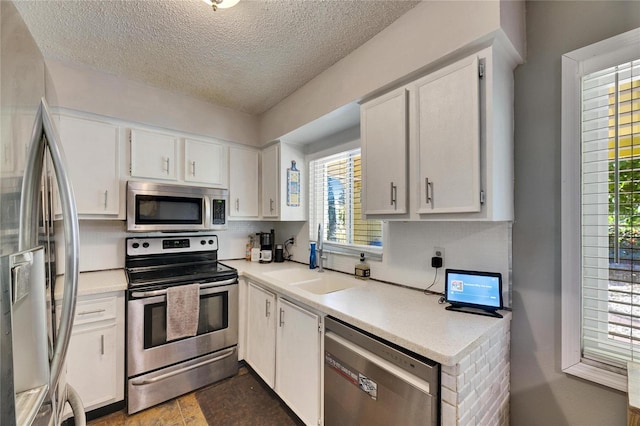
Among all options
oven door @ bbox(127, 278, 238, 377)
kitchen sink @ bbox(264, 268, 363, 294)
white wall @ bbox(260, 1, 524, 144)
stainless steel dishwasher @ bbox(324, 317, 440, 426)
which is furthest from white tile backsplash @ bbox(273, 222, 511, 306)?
oven door @ bbox(127, 278, 238, 377)

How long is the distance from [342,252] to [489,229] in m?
1.22

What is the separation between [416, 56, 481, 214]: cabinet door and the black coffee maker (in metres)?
1.87

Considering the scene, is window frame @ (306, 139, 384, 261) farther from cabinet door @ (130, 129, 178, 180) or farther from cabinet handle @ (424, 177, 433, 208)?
cabinet door @ (130, 129, 178, 180)

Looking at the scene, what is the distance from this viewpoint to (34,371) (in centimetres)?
61

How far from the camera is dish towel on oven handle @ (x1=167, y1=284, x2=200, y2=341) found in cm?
200

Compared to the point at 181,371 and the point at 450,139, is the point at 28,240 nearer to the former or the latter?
the point at 450,139

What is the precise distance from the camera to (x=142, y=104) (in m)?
2.34

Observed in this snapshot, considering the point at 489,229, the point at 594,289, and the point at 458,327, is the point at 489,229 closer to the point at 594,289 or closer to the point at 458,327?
the point at 594,289

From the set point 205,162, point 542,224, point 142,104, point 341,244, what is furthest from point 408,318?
point 142,104

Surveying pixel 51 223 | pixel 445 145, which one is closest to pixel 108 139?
pixel 51 223

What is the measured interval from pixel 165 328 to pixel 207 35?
2.05m

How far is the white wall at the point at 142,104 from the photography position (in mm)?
2039

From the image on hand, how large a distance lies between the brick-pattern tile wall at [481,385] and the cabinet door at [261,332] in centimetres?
128

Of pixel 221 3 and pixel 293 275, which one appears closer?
pixel 221 3
